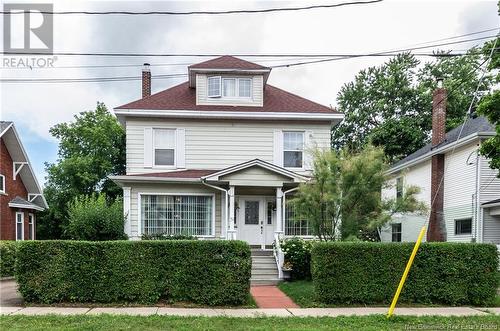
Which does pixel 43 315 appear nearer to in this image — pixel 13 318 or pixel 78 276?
pixel 13 318

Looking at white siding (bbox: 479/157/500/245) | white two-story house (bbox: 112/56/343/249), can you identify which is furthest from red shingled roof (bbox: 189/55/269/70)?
white siding (bbox: 479/157/500/245)

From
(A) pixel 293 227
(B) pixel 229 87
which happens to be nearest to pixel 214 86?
(B) pixel 229 87

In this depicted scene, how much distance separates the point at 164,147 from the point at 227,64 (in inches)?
175

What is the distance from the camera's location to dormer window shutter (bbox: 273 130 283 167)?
642 inches

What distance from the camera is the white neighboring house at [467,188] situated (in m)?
16.6

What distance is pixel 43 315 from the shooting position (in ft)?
25.8

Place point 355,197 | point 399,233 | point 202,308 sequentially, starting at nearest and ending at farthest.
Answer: point 202,308, point 355,197, point 399,233

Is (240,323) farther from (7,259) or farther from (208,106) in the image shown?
(208,106)

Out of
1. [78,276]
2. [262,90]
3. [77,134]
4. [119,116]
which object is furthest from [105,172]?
[78,276]

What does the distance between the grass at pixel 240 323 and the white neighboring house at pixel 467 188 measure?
7.05m

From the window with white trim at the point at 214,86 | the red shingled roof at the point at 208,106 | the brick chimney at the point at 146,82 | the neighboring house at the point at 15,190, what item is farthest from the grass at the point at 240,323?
the neighboring house at the point at 15,190

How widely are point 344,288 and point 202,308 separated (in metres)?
3.23

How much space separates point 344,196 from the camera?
12.3 metres

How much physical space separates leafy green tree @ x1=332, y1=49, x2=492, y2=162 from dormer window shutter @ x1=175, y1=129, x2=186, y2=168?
17.6 meters
